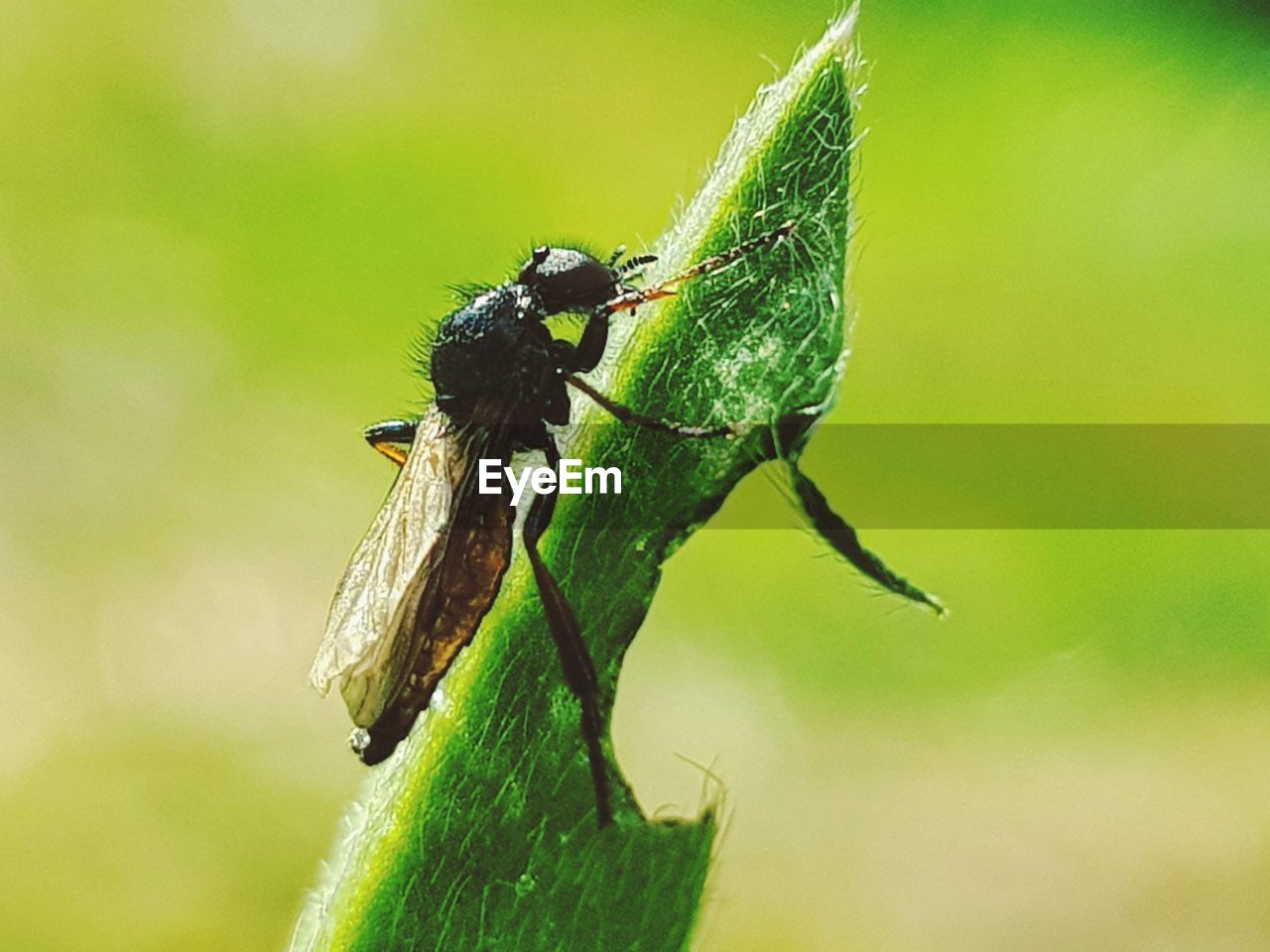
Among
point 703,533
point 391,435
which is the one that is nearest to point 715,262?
point 391,435

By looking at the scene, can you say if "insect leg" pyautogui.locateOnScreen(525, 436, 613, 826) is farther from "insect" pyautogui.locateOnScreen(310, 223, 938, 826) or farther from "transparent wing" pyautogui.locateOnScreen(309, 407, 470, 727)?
"transparent wing" pyautogui.locateOnScreen(309, 407, 470, 727)

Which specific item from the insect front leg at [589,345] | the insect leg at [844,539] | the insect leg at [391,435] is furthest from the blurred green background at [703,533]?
the insect leg at [844,539]

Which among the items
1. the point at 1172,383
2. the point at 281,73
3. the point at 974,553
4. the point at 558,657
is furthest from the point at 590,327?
the point at 281,73

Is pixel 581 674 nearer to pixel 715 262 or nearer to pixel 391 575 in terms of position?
pixel 715 262

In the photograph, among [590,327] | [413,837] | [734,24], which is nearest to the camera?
[413,837]

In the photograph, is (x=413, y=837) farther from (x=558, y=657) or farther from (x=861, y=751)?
(x=861, y=751)

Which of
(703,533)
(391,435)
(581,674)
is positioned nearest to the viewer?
(581,674)

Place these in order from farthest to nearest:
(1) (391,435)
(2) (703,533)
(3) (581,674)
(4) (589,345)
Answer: (2) (703,533) → (1) (391,435) → (4) (589,345) → (3) (581,674)

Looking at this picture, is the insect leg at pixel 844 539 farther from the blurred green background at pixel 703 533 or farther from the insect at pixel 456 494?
the blurred green background at pixel 703 533
